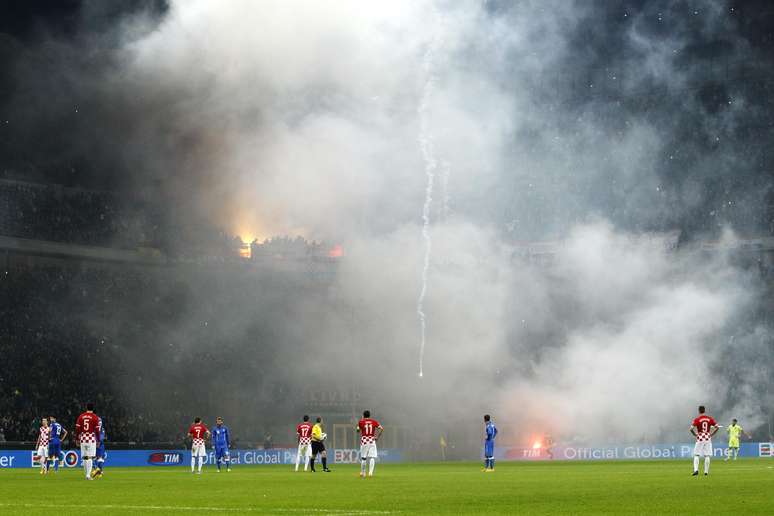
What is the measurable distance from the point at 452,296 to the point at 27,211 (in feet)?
69.2

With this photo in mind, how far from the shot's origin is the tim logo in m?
46.6

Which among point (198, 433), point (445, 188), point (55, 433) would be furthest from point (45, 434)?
point (445, 188)

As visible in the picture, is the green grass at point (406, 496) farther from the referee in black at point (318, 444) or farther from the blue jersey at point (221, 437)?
the blue jersey at point (221, 437)

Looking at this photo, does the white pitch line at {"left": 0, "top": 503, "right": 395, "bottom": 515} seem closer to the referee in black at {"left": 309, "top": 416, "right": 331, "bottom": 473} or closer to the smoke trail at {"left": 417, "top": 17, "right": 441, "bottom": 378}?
the referee in black at {"left": 309, "top": 416, "right": 331, "bottom": 473}

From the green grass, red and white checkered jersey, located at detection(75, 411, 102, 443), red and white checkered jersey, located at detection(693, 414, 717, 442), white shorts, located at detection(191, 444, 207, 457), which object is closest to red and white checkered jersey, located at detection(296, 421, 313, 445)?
white shorts, located at detection(191, 444, 207, 457)

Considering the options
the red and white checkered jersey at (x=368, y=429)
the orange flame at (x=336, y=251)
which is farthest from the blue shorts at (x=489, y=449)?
the orange flame at (x=336, y=251)

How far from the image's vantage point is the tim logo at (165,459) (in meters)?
46.6

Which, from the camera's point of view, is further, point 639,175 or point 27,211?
point 639,175

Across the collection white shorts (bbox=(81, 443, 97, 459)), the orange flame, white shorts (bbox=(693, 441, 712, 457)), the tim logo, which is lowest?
the tim logo

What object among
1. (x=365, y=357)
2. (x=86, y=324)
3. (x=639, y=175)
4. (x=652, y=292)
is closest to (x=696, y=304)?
(x=652, y=292)

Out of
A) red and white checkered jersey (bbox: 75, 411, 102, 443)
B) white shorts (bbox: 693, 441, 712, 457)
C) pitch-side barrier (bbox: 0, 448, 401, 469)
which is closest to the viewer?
white shorts (bbox: 693, 441, 712, 457)

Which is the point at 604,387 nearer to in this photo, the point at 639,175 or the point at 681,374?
the point at 681,374

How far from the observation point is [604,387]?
56688 mm

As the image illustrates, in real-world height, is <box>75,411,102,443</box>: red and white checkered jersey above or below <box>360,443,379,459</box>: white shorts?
above
